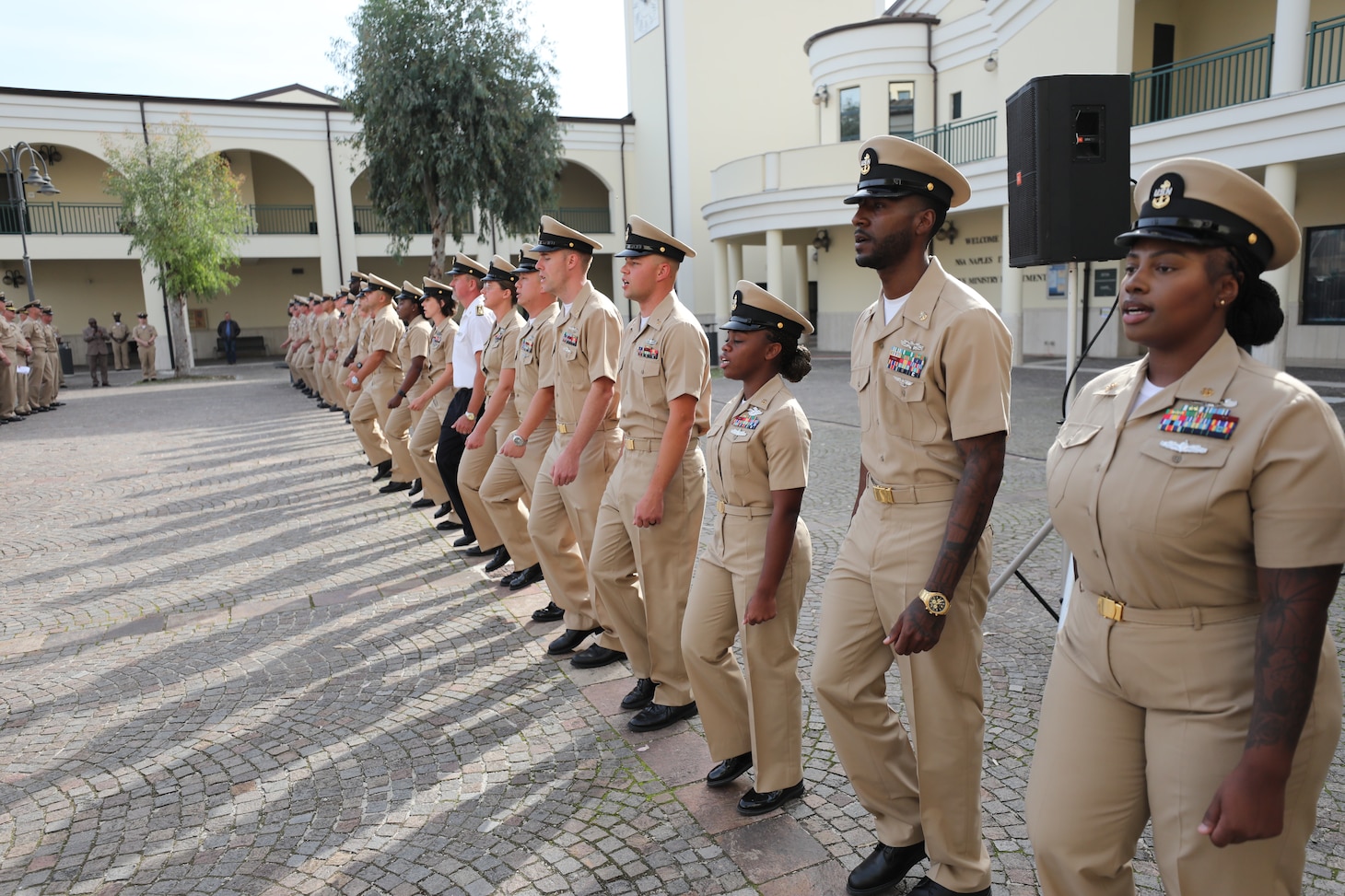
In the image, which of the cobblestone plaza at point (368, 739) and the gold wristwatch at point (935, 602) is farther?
the cobblestone plaza at point (368, 739)

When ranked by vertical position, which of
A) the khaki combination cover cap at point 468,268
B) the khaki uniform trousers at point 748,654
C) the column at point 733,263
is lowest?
the khaki uniform trousers at point 748,654

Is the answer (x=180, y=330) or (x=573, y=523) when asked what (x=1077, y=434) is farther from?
(x=180, y=330)

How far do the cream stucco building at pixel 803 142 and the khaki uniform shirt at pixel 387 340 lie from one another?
484 inches

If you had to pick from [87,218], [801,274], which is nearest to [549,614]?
[801,274]

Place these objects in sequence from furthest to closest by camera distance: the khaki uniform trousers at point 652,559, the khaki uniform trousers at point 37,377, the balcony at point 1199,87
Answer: the khaki uniform trousers at point 37,377 → the balcony at point 1199,87 → the khaki uniform trousers at point 652,559

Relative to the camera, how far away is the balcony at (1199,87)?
1642cm

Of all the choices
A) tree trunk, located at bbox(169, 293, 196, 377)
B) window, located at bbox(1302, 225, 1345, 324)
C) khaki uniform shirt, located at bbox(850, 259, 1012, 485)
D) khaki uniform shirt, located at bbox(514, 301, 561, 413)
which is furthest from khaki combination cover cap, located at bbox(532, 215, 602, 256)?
tree trunk, located at bbox(169, 293, 196, 377)

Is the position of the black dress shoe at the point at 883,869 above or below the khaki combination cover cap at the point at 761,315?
below

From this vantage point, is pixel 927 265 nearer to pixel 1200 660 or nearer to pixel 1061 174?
pixel 1200 660

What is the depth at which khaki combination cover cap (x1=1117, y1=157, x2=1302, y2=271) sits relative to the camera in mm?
1855

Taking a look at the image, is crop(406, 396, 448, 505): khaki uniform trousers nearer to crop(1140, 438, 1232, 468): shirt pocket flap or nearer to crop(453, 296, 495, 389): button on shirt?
crop(453, 296, 495, 389): button on shirt

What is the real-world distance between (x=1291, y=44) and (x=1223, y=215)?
1448cm

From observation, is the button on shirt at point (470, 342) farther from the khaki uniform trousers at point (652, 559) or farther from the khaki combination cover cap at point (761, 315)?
the khaki combination cover cap at point (761, 315)

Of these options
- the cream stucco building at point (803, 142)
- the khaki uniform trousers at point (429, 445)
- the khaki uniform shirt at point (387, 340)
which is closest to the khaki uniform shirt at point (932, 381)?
the khaki uniform trousers at point (429, 445)
